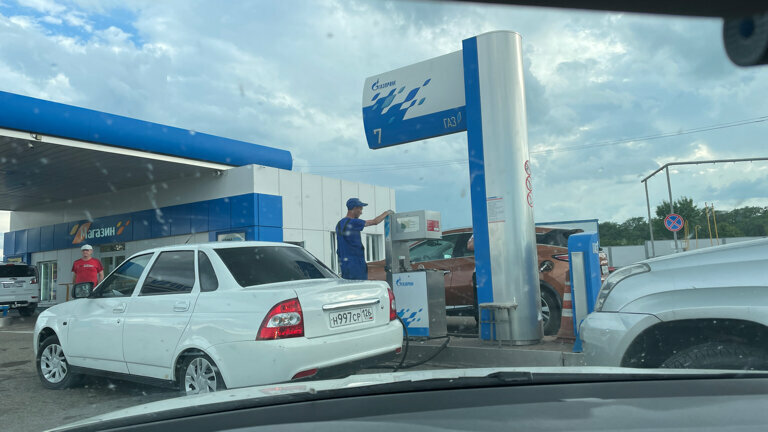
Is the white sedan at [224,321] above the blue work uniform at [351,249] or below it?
below

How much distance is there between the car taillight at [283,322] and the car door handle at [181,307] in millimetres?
912

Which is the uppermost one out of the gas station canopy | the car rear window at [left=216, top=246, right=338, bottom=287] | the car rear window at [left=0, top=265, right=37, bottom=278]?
the gas station canopy

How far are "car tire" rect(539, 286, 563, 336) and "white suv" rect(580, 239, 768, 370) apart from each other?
15.3ft

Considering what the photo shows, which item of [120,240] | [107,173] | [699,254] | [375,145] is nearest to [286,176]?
[107,173]

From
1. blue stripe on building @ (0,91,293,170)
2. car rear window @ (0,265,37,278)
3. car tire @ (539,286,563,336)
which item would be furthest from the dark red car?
car rear window @ (0,265,37,278)

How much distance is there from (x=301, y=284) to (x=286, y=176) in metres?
14.8

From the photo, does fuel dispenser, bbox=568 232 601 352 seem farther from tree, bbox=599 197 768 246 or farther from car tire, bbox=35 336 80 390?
car tire, bbox=35 336 80 390

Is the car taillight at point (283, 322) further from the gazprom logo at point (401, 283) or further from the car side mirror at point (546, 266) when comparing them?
the car side mirror at point (546, 266)

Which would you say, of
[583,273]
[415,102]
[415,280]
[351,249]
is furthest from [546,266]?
[415,102]

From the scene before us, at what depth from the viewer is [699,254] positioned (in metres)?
3.51

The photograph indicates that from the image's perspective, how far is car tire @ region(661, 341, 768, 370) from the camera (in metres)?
3.23

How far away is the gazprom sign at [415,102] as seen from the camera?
834 cm

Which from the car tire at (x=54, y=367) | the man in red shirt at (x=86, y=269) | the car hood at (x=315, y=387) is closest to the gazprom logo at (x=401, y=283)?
the car tire at (x=54, y=367)

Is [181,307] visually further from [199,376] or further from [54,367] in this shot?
[54,367]
